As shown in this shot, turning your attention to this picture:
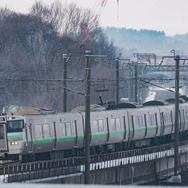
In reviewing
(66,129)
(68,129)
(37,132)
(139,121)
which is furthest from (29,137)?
(139,121)

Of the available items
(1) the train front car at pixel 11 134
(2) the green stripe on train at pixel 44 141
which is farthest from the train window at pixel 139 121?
(1) the train front car at pixel 11 134

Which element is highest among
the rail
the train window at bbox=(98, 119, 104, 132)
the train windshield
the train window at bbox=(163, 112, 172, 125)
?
the train windshield

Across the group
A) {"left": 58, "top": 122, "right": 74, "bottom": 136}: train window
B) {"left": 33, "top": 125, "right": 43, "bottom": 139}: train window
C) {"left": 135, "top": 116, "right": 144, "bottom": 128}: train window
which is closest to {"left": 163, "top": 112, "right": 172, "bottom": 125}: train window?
{"left": 135, "top": 116, "right": 144, "bottom": 128}: train window

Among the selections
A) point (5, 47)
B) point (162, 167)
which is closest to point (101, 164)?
point (162, 167)

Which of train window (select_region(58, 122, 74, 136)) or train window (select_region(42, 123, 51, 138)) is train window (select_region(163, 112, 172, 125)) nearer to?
train window (select_region(58, 122, 74, 136))

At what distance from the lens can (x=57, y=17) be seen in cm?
12556

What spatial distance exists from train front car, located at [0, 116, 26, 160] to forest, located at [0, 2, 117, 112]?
67.9 feet

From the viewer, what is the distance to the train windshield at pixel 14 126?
119 ft

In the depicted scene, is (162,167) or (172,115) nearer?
(162,167)

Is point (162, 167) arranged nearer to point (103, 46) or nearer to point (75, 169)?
point (75, 169)

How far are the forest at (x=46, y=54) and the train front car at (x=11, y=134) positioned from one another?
67.9 ft

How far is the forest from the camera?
77625 millimetres

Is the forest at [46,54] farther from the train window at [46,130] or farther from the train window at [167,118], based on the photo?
the train window at [46,130]

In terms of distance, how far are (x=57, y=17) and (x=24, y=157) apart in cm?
8968
